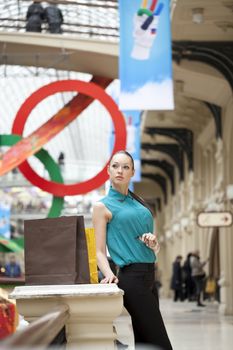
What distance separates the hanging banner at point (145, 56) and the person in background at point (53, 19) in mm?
6074

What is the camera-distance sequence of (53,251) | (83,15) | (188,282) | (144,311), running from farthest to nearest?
(188,282)
(83,15)
(144,311)
(53,251)

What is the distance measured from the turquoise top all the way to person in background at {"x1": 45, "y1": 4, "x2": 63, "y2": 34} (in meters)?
16.3

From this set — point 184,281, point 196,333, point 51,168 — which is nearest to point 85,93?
point 51,168

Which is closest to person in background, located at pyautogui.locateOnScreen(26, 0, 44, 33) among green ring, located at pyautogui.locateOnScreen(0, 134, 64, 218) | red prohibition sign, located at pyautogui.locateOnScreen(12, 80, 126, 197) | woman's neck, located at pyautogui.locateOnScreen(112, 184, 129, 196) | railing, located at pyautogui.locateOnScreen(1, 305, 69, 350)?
red prohibition sign, located at pyautogui.locateOnScreen(12, 80, 126, 197)

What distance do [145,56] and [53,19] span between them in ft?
22.6

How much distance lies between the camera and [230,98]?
22.0 metres

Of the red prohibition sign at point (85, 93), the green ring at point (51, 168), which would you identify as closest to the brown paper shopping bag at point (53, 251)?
the red prohibition sign at point (85, 93)

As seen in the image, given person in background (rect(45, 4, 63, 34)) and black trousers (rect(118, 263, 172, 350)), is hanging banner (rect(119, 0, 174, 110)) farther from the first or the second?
black trousers (rect(118, 263, 172, 350))

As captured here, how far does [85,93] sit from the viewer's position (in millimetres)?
19531

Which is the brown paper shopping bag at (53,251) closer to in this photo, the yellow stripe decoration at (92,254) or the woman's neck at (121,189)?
the yellow stripe decoration at (92,254)

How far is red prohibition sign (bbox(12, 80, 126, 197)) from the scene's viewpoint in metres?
18.1

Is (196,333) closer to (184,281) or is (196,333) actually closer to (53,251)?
(53,251)

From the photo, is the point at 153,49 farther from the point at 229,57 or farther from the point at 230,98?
the point at 230,98

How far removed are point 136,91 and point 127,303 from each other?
33.3 ft
